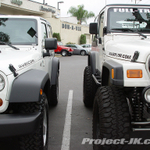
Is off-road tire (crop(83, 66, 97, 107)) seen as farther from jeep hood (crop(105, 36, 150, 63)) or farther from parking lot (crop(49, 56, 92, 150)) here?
jeep hood (crop(105, 36, 150, 63))

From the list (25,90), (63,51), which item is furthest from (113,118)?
(63,51)

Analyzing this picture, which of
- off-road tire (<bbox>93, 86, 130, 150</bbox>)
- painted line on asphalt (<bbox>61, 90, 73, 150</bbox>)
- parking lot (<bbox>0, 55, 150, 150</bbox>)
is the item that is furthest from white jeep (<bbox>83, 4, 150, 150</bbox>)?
painted line on asphalt (<bbox>61, 90, 73, 150</bbox>)

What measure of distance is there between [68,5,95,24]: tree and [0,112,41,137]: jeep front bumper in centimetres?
6004

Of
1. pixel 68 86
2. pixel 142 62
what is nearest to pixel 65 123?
pixel 142 62

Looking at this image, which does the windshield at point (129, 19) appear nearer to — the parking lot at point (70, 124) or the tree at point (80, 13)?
the parking lot at point (70, 124)

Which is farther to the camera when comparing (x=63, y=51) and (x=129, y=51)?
(x=63, y=51)

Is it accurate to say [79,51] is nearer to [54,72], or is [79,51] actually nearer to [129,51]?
[54,72]

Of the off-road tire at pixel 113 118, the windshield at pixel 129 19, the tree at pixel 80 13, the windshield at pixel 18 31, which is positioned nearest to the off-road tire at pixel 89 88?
→ the windshield at pixel 129 19

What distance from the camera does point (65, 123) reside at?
409 cm

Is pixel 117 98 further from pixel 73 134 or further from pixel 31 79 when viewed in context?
pixel 73 134

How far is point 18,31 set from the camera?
3789 millimetres

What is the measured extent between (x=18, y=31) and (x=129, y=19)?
1.95 m

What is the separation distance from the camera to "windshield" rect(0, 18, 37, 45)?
3.72 m

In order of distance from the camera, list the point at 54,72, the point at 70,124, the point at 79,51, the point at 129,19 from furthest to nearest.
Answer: the point at 79,51 < the point at 54,72 < the point at 70,124 < the point at 129,19
